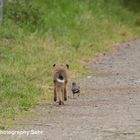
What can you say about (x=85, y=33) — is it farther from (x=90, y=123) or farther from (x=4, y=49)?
(x=90, y=123)

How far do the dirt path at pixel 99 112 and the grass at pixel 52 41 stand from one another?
68cm

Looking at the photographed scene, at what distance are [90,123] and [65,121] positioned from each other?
1.87ft

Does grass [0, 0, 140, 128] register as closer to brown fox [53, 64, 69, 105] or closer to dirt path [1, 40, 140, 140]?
brown fox [53, 64, 69, 105]

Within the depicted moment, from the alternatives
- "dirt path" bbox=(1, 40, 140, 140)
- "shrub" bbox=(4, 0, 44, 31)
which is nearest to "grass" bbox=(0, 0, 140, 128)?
"shrub" bbox=(4, 0, 44, 31)

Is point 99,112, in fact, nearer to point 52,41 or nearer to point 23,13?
point 52,41

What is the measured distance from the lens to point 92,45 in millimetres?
28266

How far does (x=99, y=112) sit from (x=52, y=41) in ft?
40.0

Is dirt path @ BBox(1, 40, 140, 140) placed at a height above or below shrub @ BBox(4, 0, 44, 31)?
below

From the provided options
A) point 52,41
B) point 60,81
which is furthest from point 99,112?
point 52,41

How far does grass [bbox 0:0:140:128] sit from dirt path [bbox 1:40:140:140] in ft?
2.22

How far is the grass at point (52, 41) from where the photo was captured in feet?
54.3

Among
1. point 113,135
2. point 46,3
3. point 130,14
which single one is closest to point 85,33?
point 46,3

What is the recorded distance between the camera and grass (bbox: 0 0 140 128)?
1656cm

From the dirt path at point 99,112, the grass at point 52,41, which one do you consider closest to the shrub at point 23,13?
the grass at point 52,41
